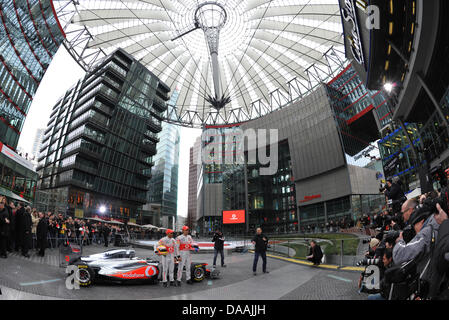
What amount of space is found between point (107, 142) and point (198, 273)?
197 feet

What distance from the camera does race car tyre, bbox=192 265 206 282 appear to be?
8759 mm

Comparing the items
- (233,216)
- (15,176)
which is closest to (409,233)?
(15,176)

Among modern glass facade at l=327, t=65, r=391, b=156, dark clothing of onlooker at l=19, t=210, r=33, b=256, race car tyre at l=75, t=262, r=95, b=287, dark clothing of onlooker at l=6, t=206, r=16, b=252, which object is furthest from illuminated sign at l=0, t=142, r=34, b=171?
modern glass facade at l=327, t=65, r=391, b=156

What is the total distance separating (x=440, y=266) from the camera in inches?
111

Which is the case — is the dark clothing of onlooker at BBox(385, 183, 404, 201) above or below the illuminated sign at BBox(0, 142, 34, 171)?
below

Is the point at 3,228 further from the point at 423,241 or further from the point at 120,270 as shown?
the point at 423,241

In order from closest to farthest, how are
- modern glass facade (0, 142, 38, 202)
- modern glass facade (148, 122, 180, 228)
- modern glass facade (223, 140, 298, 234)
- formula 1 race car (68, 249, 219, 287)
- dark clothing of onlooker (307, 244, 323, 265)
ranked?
formula 1 race car (68, 249, 219, 287)
dark clothing of onlooker (307, 244, 323, 265)
modern glass facade (0, 142, 38, 202)
modern glass facade (223, 140, 298, 234)
modern glass facade (148, 122, 180, 228)

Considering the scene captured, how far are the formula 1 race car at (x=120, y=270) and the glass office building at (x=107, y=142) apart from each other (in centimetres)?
4984

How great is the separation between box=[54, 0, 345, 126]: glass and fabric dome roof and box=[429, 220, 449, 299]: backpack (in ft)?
143

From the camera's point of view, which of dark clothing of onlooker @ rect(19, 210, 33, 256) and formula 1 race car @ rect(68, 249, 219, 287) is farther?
dark clothing of onlooker @ rect(19, 210, 33, 256)

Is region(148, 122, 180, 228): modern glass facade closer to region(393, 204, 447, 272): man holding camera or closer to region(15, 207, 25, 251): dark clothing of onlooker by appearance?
region(15, 207, 25, 251): dark clothing of onlooker

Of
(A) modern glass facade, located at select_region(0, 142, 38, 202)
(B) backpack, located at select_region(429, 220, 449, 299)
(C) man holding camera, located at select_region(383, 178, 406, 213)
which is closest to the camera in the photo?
(B) backpack, located at select_region(429, 220, 449, 299)

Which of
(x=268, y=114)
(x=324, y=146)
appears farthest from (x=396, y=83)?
(x=268, y=114)

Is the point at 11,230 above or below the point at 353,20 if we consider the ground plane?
below
